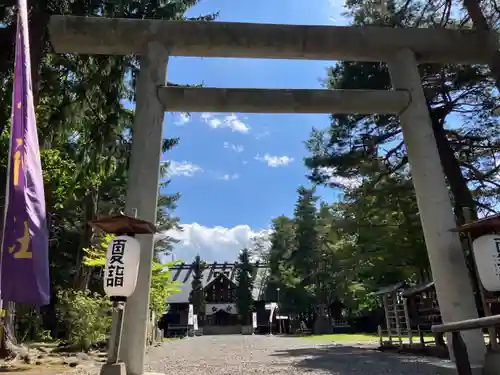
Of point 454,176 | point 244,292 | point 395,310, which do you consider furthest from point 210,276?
point 454,176

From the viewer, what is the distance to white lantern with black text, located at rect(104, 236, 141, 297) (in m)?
5.05

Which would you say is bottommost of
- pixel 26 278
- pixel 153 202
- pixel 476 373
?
pixel 476 373

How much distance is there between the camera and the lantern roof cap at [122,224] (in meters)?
5.04

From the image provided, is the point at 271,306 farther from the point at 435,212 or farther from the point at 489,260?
the point at 489,260

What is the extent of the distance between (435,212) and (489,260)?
1210 millimetres

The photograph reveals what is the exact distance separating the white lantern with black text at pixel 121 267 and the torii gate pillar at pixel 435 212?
4.27 metres

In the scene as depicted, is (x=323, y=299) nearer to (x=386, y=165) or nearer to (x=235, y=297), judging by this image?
(x=235, y=297)

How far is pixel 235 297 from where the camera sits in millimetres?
36406

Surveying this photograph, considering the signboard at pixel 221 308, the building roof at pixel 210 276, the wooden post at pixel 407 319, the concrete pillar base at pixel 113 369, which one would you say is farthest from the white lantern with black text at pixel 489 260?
the signboard at pixel 221 308

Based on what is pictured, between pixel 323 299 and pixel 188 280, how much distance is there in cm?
1506

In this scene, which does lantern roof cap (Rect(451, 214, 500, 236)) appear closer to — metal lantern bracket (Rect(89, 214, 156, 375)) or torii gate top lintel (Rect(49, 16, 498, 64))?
torii gate top lintel (Rect(49, 16, 498, 64))

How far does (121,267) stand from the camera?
5.09 m

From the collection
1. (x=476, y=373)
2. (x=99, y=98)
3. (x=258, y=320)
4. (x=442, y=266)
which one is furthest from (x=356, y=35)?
(x=258, y=320)

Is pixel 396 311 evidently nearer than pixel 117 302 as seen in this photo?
No
